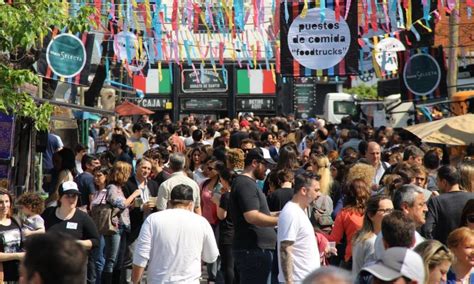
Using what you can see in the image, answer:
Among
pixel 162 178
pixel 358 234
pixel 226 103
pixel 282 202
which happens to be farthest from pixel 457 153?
pixel 226 103

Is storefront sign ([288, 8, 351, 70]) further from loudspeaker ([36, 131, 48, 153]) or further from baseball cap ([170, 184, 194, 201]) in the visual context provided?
baseball cap ([170, 184, 194, 201])

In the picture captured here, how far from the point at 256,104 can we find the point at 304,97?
5.24m

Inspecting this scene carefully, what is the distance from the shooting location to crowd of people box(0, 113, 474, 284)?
775cm

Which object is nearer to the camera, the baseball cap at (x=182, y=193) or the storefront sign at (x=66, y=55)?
the baseball cap at (x=182, y=193)

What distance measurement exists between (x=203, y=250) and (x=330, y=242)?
1261 millimetres

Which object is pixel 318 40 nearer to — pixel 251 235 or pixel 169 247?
pixel 251 235

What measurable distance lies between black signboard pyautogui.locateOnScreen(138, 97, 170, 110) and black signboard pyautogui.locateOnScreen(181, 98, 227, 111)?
0.86 metres

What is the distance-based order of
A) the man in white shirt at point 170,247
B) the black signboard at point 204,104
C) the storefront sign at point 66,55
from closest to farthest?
the man in white shirt at point 170,247, the storefront sign at point 66,55, the black signboard at point 204,104

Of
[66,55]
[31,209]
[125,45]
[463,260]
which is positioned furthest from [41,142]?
[463,260]

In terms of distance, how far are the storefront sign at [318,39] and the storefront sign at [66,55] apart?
3.87 m

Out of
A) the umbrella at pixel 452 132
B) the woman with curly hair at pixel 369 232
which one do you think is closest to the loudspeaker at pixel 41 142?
the umbrella at pixel 452 132

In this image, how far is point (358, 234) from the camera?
8.80m

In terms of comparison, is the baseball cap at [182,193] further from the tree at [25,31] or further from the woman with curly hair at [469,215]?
the tree at [25,31]

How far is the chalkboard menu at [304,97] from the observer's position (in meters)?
46.3
